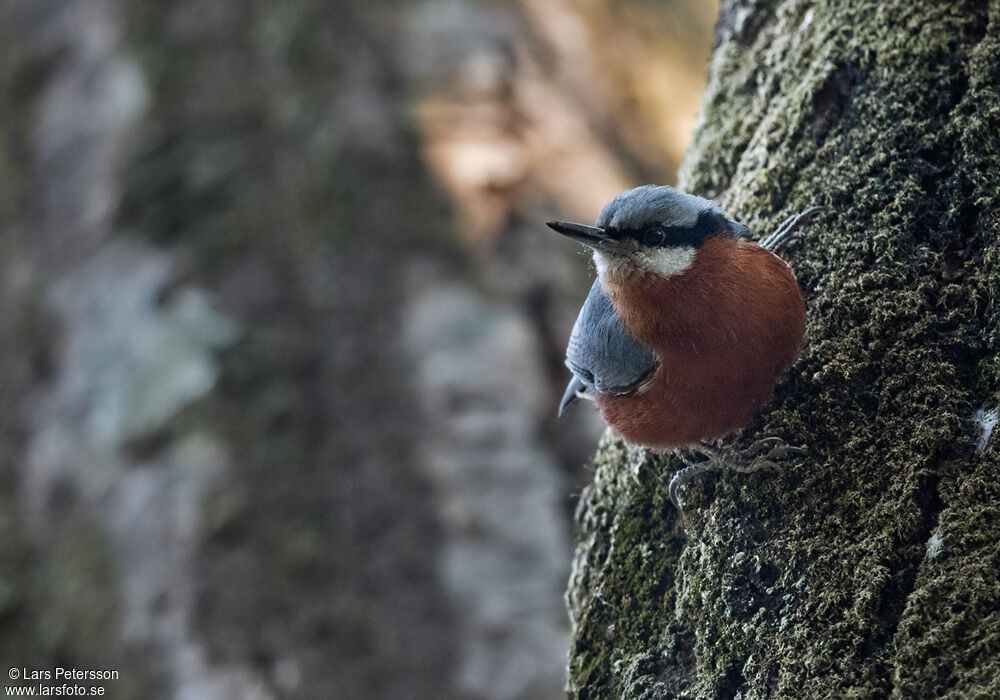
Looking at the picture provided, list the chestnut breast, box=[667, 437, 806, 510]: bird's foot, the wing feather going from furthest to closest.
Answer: the wing feather → the chestnut breast → box=[667, 437, 806, 510]: bird's foot

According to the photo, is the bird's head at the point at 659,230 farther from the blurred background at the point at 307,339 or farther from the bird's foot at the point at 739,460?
the blurred background at the point at 307,339

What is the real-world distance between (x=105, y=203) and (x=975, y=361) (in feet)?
16.1

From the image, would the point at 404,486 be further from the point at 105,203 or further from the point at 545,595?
the point at 105,203

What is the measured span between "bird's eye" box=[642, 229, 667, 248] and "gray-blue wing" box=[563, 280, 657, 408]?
0.25m

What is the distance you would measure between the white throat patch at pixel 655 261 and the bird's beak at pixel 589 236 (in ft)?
0.16

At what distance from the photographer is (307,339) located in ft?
15.6

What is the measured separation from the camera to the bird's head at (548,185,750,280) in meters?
2.27

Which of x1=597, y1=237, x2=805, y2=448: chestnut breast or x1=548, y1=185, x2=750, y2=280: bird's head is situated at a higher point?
x1=548, y1=185, x2=750, y2=280: bird's head

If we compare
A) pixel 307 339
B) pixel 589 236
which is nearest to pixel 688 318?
pixel 589 236

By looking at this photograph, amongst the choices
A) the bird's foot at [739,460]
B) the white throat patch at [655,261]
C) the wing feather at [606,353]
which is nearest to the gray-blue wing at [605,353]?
the wing feather at [606,353]

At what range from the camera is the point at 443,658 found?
161 inches

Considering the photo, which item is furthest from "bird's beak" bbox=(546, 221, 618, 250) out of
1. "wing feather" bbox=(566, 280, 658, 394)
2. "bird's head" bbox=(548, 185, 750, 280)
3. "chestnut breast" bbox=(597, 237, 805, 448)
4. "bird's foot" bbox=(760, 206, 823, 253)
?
"bird's foot" bbox=(760, 206, 823, 253)

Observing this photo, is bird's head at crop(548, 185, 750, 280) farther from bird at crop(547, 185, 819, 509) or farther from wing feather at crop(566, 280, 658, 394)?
wing feather at crop(566, 280, 658, 394)

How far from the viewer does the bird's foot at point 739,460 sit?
1.94 meters
